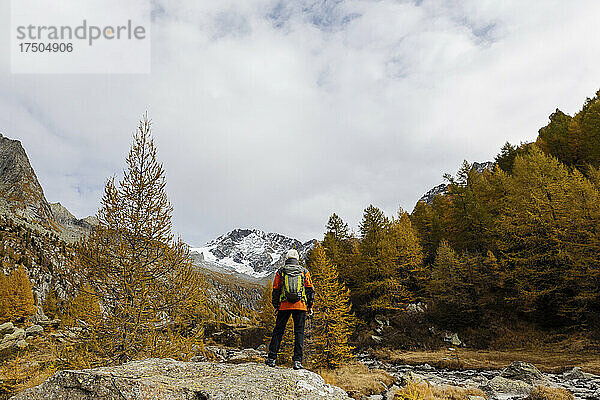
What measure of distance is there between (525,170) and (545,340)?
1452cm

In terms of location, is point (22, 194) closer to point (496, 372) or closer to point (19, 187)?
point (19, 187)

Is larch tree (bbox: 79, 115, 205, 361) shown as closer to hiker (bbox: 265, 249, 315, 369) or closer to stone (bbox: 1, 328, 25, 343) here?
hiker (bbox: 265, 249, 315, 369)

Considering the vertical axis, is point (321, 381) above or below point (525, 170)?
below

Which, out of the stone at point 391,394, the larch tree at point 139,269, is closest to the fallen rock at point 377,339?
the stone at point 391,394

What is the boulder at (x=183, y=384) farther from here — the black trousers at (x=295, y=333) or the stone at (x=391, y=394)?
the stone at (x=391, y=394)

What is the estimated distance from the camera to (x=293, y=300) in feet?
25.8

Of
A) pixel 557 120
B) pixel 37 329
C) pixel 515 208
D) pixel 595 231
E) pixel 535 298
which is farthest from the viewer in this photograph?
pixel 557 120

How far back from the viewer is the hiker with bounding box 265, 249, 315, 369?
7730 millimetres

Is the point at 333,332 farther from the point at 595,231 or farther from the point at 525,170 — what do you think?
the point at 525,170

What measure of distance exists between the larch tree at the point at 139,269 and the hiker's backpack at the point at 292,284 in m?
4.89

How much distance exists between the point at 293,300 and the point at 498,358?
22.4 m

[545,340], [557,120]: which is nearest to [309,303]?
[545,340]

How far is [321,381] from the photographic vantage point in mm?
6191

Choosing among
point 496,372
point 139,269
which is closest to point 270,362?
point 139,269
